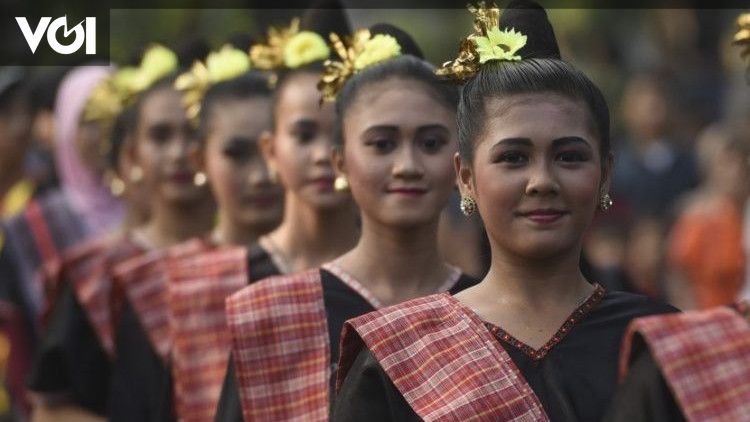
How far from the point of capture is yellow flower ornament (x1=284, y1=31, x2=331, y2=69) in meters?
7.32

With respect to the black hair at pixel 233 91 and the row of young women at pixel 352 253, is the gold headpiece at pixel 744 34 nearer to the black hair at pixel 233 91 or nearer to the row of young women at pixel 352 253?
the row of young women at pixel 352 253

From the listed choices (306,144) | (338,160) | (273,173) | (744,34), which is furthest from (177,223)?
(744,34)

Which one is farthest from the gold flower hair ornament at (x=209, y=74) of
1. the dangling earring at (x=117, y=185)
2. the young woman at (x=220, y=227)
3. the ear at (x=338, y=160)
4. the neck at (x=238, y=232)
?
the ear at (x=338, y=160)

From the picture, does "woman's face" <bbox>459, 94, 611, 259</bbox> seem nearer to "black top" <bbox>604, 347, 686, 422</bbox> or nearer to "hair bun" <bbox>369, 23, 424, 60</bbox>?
"black top" <bbox>604, 347, 686, 422</bbox>

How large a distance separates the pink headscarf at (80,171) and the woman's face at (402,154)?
4.31 m

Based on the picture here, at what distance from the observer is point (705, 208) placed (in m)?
11.3

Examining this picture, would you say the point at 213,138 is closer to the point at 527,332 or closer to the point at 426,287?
the point at 426,287

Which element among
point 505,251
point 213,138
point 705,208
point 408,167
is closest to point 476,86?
point 505,251

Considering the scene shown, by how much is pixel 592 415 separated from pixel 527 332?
0.28 metres

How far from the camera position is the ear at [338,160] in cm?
655

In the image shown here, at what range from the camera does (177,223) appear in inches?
341

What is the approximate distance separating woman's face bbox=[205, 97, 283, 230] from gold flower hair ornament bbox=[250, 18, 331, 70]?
0.20 meters

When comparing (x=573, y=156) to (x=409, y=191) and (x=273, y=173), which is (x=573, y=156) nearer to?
(x=409, y=191)

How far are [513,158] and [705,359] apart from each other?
0.79m
